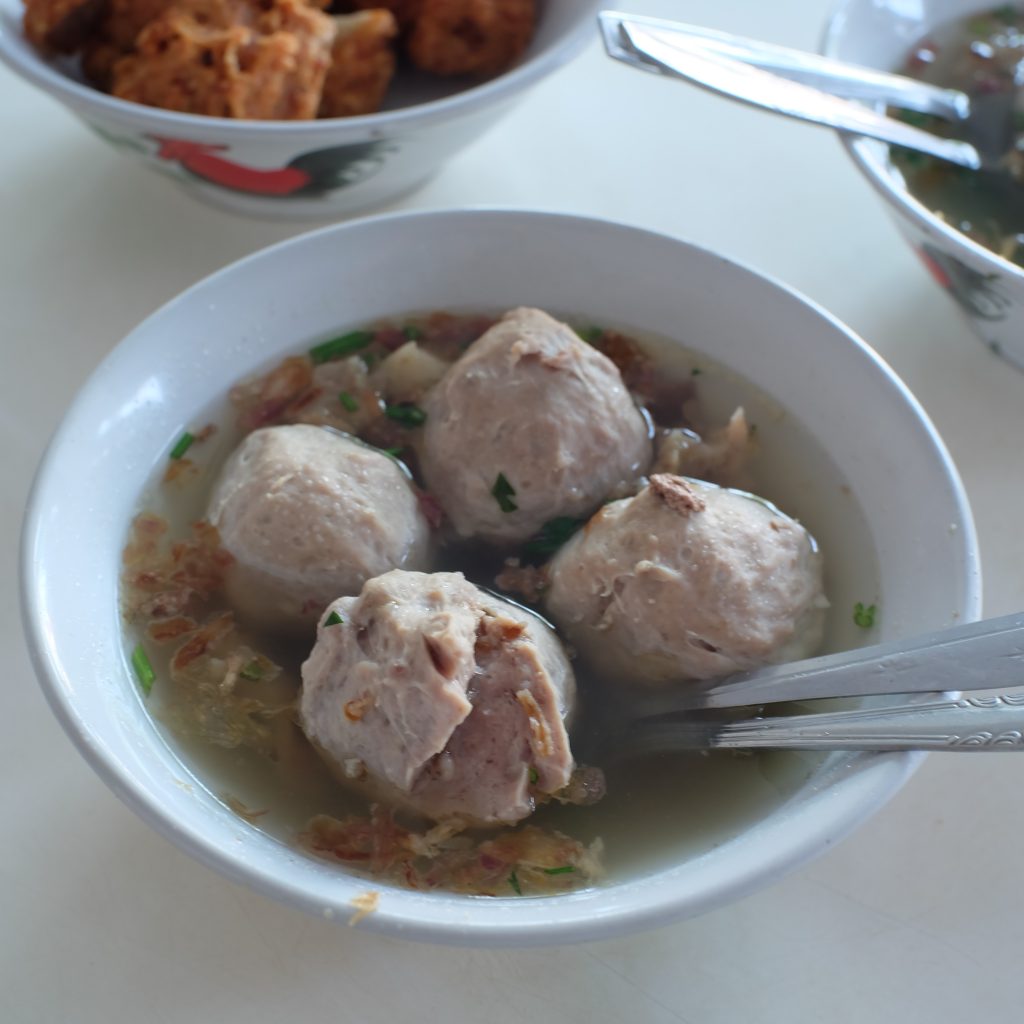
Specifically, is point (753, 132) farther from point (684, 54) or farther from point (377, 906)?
A: point (377, 906)

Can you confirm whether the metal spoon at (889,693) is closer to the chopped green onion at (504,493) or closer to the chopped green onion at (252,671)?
the chopped green onion at (504,493)

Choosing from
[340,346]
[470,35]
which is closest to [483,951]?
[340,346]

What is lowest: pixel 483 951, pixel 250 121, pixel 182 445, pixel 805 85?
pixel 483 951

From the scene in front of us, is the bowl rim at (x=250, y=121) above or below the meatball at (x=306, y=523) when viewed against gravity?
above

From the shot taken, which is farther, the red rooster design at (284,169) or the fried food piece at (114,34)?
the fried food piece at (114,34)

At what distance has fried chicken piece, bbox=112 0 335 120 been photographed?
146 centimetres

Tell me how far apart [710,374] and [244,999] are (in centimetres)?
88

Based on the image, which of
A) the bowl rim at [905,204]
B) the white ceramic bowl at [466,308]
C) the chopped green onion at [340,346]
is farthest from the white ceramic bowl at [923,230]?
the chopped green onion at [340,346]

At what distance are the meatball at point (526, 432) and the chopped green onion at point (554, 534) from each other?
1cm

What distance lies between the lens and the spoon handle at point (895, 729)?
81 centimetres

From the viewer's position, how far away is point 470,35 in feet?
5.56

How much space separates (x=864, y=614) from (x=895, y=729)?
0.90 feet

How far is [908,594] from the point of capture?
1.06m

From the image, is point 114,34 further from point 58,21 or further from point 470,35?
point 470,35
